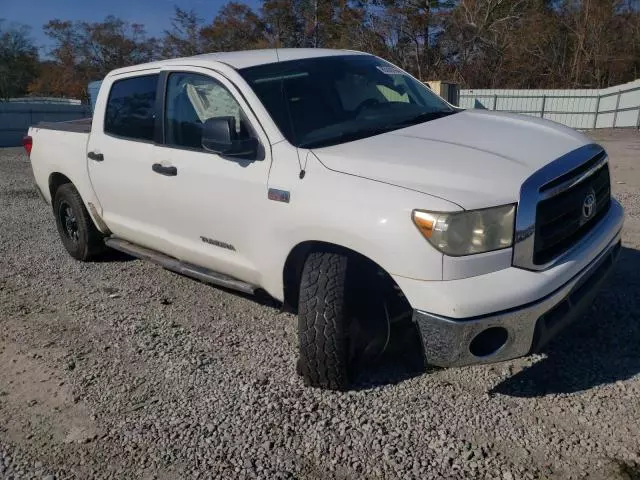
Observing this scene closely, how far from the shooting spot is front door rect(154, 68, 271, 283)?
3.41 meters

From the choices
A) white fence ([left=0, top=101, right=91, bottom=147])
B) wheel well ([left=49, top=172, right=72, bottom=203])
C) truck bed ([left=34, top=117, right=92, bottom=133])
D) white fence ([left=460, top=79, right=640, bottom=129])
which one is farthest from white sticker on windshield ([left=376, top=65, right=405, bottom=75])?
white fence ([left=0, top=101, right=91, bottom=147])

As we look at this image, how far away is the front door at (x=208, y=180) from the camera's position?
3.41m

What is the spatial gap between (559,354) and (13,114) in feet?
67.0

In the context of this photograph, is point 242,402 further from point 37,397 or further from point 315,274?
point 37,397

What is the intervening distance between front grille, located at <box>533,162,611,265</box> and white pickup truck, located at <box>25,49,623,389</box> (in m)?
0.01

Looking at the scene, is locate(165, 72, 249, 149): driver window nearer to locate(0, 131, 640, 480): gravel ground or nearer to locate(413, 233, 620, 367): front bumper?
locate(0, 131, 640, 480): gravel ground

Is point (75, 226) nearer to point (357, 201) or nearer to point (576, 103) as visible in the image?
point (357, 201)

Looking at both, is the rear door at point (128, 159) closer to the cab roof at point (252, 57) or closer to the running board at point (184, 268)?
the running board at point (184, 268)

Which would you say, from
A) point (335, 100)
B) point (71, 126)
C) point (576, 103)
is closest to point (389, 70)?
point (335, 100)

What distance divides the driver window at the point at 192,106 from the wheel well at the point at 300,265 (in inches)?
38.0

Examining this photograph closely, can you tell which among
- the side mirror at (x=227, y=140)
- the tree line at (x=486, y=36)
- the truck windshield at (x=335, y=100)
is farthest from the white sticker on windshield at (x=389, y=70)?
the tree line at (x=486, y=36)

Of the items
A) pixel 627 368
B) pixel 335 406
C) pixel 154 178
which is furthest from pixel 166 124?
pixel 627 368

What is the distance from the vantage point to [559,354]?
11.5ft

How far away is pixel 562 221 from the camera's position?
2875 millimetres
